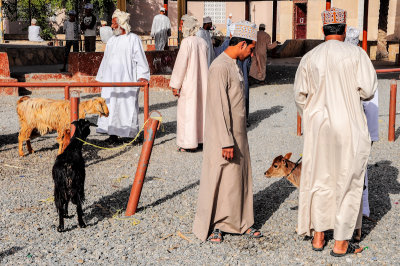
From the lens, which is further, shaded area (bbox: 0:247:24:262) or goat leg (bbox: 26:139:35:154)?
goat leg (bbox: 26:139:35:154)

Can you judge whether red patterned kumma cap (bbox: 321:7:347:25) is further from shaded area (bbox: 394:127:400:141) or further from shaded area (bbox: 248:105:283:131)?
shaded area (bbox: 248:105:283:131)

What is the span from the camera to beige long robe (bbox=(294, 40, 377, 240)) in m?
3.93

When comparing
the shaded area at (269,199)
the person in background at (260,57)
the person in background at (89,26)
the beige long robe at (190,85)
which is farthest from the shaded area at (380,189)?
the person in background at (89,26)

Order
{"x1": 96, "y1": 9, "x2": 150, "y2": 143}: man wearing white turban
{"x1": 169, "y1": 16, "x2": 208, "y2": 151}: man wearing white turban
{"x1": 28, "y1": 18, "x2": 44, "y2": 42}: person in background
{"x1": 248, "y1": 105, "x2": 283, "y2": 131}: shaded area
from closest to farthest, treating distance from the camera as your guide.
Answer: {"x1": 169, "y1": 16, "x2": 208, "y2": 151}: man wearing white turban → {"x1": 96, "y1": 9, "x2": 150, "y2": 143}: man wearing white turban → {"x1": 248, "y1": 105, "x2": 283, "y2": 131}: shaded area → {"x1": 28, "y1": 18, "x2": 44, "y2": 42}: person in background

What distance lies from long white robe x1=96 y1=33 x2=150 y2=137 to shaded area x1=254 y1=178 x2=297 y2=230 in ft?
8.75

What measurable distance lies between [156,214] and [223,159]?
117cm

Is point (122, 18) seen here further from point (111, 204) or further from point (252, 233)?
point (252, 233)

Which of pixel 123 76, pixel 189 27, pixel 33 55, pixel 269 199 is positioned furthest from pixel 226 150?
pixel 33 55

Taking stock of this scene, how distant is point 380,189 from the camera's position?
5953 millimetres

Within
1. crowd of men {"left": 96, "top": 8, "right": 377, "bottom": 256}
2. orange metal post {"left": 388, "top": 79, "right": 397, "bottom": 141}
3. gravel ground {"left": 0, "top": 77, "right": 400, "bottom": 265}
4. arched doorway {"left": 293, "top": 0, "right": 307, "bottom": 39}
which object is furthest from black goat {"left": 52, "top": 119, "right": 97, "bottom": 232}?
arched doorway {"left": 293, "top": 0, "right": 307, "bottom": 39}

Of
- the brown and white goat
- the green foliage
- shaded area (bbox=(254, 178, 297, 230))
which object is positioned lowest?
shaded area (bbox=(254, 178, 297, 230))

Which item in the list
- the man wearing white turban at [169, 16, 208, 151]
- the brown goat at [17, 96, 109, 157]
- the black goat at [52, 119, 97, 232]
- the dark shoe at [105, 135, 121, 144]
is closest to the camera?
the black goat at [52, 119, 97, 232]

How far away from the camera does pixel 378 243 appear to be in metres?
4.48

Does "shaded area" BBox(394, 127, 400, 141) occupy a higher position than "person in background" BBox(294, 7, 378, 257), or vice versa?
"person in background" BBox(294, 7, 378, 257)
